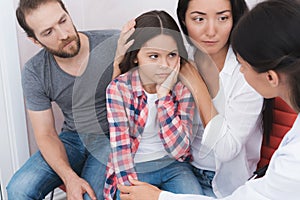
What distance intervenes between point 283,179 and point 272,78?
0.70 feet

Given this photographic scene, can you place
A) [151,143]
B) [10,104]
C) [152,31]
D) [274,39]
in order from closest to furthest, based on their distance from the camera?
[274,39] < [152,31] < [151,143] < [10,104]

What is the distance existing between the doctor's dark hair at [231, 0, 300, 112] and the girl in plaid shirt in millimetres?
331

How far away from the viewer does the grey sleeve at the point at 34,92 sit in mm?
1435

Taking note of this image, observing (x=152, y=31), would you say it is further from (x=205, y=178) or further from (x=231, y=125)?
(x=205, y=178)

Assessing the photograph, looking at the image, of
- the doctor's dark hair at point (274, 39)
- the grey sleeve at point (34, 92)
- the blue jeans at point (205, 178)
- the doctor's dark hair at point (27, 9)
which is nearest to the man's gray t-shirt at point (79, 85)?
the grey sleeve at point (34, 92)

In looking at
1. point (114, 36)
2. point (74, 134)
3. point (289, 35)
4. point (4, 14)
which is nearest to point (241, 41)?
point (289, 35)

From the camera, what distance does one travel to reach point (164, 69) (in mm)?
1181

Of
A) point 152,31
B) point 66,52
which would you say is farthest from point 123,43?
point 66,52

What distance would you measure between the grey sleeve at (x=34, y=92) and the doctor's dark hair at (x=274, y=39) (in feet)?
2.62

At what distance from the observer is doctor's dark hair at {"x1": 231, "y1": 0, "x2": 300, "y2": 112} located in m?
0.81

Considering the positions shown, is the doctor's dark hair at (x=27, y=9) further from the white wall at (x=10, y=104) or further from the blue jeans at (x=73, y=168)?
the blue jeans at (x=73, y=168)

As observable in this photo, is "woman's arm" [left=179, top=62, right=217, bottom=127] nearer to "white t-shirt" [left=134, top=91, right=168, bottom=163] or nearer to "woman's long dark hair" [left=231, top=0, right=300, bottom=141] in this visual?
"white t-shirt" [left=134, top=91, right=168, bottom=163]

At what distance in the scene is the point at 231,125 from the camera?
3.97ft

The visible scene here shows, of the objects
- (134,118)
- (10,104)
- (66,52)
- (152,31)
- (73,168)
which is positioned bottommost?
(73,168)
